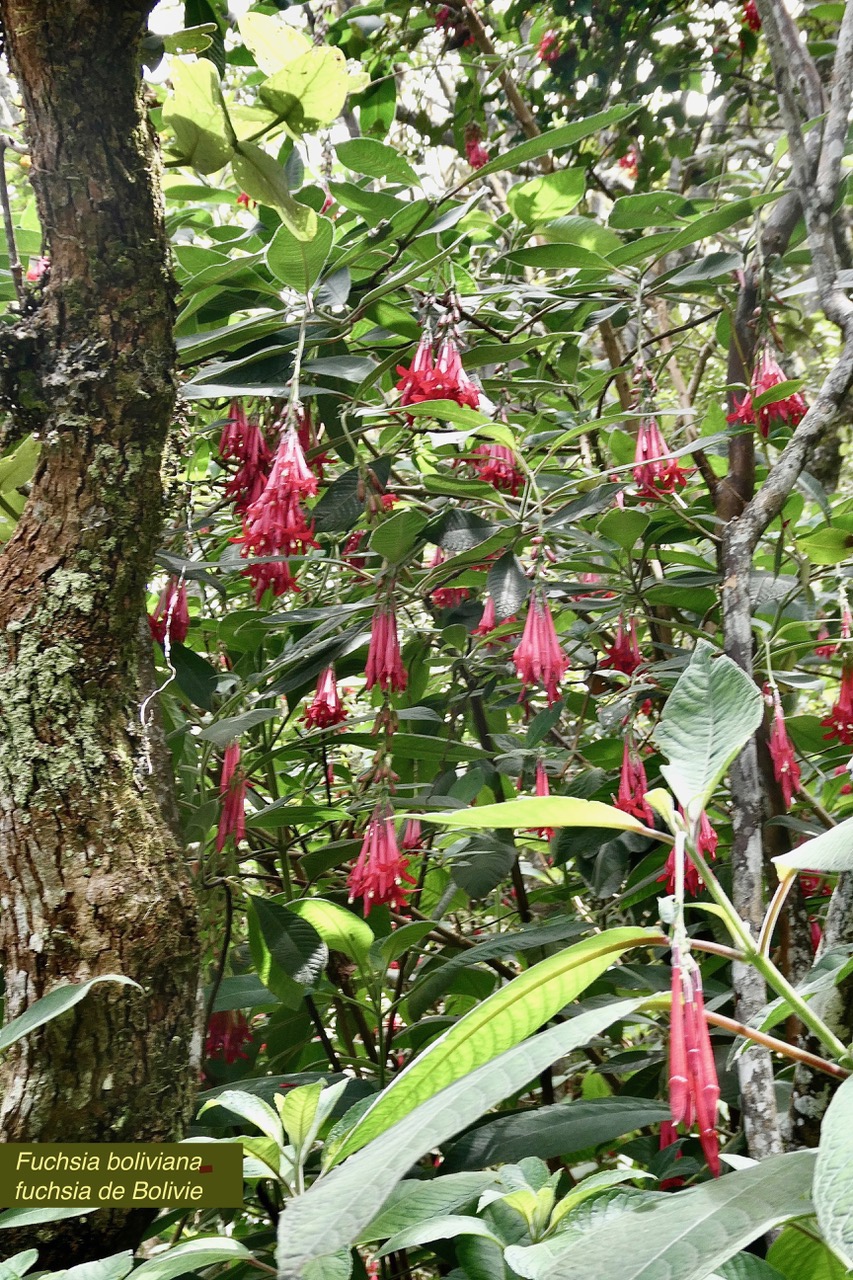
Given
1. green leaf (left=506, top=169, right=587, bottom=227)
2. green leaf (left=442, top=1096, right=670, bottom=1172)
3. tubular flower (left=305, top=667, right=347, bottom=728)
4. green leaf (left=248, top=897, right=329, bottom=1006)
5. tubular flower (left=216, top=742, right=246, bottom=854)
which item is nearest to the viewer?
green leaf (left=442, top=1096, right=670, bottom=1172)

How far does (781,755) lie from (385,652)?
43cm

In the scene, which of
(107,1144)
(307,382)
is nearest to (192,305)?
(307,382)

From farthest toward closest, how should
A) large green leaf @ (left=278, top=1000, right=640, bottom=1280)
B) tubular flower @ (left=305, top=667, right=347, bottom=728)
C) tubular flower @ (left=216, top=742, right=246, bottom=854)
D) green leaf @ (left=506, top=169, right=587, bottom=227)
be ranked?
green leaf @ (left=506, top=169, right=587, bottom=227), tubular flower @ (left=305, top=667, right=347, bottom=728), tubular flower @ (left=216, top=742, right=246, bottom=854), large green leaf @ (left=278, top=1000, right=640, bottom=1280)

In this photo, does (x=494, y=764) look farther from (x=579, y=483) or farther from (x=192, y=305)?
(x=192, y=305)

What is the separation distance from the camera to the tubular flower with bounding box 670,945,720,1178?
1.17 feet

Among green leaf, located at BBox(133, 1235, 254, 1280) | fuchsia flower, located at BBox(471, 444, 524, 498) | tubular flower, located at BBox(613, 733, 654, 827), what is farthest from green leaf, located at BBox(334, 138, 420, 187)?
green leaf, located at BBox(133, 1235, 254, 1280)

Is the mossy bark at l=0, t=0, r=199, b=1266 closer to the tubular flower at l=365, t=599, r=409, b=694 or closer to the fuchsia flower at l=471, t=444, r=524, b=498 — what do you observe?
the tubular flower at l=365, t=599, r=409, b=694

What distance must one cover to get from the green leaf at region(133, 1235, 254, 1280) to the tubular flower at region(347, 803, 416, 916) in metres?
0.52

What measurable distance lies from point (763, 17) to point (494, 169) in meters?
0.28

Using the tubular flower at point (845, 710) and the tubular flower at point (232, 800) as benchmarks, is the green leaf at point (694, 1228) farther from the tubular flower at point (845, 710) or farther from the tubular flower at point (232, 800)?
the tubular flower at point (845, 710)

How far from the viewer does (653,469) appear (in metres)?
1.21

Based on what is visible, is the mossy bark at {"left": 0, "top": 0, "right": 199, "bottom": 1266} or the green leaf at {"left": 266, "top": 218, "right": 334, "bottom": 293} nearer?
the mossy bark at {"left": 0, "top": 0, "right": 199, "bottom": 1266}

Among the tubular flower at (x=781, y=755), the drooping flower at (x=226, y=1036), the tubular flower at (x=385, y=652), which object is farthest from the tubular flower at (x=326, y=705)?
the tubular flower at (x=781, y=755)

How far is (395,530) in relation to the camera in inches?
38.0
